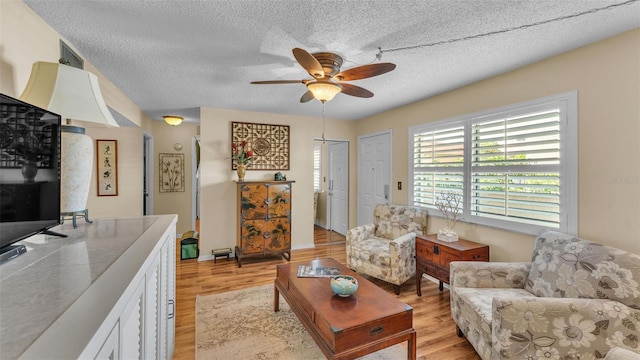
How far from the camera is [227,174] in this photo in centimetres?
416

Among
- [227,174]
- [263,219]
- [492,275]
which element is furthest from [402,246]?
[227,174]

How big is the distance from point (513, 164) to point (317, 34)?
219 cm

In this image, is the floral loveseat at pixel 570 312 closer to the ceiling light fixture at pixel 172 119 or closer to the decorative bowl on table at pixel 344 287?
the decorative bowl on table at pixel 344 287

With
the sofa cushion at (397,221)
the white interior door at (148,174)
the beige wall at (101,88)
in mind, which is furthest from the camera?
the white interior door at (148,174)

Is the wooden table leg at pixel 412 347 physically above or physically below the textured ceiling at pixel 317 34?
below

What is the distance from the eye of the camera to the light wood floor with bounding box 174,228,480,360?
6.88ft

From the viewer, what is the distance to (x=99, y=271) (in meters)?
0.92

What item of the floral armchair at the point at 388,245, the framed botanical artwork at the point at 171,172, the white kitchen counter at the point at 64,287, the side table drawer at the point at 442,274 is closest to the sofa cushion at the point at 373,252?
the floral armchair at the point at 388,245

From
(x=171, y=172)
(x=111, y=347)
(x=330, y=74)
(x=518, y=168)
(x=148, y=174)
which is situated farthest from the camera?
(x=171, y=172)

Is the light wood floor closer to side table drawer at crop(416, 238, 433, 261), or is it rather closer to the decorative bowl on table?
side table drawer at crop(416, 238, 433, 261)

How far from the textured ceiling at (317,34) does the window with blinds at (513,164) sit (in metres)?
0.47

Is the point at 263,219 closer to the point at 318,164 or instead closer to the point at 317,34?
the point at 318,164

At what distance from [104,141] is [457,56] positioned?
4480 mm

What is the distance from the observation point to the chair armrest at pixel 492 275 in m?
2.17
